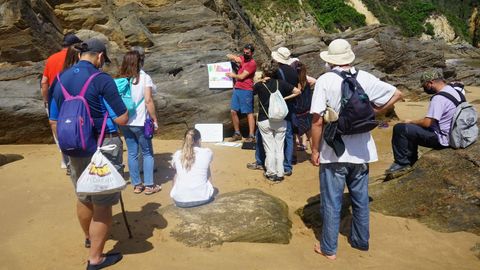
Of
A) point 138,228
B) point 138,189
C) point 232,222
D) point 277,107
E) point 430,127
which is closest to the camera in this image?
point 232,222

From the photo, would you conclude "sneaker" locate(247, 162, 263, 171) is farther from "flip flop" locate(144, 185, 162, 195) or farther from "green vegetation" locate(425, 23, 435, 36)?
"green vegetation" locate(425, 23, 435, 36)

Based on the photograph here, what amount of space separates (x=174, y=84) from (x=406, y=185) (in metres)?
5.59

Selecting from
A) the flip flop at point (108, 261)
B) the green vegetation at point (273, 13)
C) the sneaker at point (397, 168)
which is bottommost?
the green vegetation at point (273, 13)

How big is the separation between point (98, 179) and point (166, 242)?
1.16 m

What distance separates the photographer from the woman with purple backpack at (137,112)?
5617 mm

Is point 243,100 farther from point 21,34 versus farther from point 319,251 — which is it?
point 21,34

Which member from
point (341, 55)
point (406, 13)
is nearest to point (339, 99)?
point (341, 55)

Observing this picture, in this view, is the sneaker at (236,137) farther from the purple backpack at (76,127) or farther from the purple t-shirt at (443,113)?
the purple backpack at (76,127)

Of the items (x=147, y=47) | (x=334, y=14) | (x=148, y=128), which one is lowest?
(x=334, y=14)

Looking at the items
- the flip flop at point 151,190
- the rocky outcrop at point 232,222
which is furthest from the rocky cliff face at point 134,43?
the rocky outcrop at point 232,222

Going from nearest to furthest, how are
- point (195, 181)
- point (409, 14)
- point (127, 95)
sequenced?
point (195, 181), point (127, 95), point (409, 14)

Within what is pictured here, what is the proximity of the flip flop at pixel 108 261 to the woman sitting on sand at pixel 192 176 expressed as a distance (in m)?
1.10

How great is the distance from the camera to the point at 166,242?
4.33 m

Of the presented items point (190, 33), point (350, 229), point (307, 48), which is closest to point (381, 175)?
point (350, 229)
